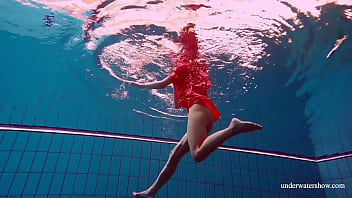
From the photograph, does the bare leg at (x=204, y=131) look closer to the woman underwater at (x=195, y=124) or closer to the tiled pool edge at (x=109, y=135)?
the woman underwater at (x=195, y=124)

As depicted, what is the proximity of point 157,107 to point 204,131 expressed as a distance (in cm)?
699

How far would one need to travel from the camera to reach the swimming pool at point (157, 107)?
6773 mm

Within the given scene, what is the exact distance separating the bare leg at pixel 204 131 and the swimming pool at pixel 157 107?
392cm

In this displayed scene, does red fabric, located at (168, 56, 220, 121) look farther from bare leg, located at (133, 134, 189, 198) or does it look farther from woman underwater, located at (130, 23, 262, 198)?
bare leg, located at (133, 134, 189, 198)

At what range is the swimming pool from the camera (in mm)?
6773

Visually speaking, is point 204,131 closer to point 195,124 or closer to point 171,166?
point 195,124

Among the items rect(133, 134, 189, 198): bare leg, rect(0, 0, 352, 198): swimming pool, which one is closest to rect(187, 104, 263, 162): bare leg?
rect(133, 134, 189, 198): bare leg

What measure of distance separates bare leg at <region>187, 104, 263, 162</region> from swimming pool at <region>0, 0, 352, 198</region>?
3.92 metres

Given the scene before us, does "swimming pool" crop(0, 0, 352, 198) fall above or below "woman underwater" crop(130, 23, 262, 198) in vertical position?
above

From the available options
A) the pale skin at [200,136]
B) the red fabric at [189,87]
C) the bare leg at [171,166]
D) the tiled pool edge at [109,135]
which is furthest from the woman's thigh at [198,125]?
the tiled pool edge at [109,135]

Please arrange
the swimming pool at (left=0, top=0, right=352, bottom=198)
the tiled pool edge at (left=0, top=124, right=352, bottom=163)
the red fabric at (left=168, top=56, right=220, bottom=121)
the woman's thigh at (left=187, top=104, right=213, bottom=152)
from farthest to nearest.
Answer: the tiled pool edge at (left=0, top=124, right=352, bottom=163) < the swimming pool at (left=0, top=0, right=352, bottom=198) < the red fabric at (left=168, top=56, right=220, bottom=121) < the woman's thigh at (left=187, top=104, right=213, bottom=152)

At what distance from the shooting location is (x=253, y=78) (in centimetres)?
799

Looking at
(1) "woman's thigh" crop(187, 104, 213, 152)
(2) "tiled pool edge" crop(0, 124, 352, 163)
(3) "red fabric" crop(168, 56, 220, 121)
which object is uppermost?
(2) "tiled pool edge" crop(0, 124, 352, 163)

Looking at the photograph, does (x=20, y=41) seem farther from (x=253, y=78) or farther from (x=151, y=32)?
(x=253, y=78)
